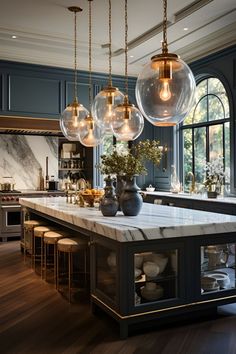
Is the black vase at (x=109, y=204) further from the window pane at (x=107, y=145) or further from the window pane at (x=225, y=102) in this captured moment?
the window pane at (x=107, y=145)

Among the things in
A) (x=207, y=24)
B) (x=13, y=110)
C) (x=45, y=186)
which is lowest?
(x=45, y=186)

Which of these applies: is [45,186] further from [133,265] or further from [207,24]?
[133,265]

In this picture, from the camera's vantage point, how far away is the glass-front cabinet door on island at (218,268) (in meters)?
3.38

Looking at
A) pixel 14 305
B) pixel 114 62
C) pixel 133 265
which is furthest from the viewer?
pixel 114 62

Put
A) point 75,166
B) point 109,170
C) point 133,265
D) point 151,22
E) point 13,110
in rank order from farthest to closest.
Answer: point 75,166, point 13,110, point 151,22, point 109,170, point 133,265

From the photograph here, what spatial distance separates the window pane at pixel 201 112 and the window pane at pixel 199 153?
17 cm

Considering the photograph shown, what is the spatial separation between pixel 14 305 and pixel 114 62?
5.18 meters

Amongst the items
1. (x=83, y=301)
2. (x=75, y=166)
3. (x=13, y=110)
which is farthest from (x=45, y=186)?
(x=83, y=301)

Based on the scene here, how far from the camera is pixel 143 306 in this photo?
121 inches

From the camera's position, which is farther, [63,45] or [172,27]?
[63,45]

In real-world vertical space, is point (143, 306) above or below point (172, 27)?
below

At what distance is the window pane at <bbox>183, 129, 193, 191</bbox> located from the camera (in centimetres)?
755

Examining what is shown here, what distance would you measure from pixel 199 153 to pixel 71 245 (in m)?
3.99

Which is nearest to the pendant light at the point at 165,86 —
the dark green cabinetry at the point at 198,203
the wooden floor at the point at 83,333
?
the wooden floor at the point at 83,333
